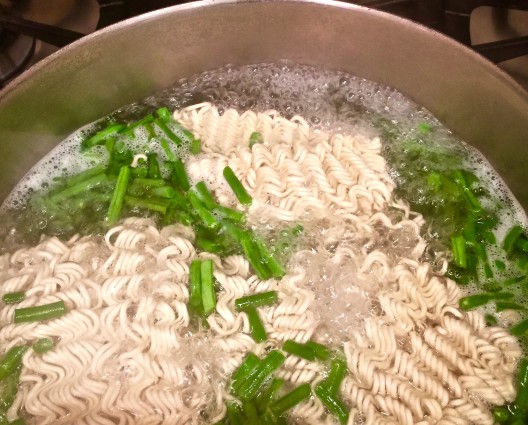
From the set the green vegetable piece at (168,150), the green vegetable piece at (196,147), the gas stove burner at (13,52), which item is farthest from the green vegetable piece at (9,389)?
the gas stove burner at (13,52)

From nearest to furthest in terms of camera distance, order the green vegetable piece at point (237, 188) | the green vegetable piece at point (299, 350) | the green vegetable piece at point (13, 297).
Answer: the green vegetable piece at point (299, 350)
the green vegetable piece at point (13, 297)
the green vegetable piece at point (237, 188)

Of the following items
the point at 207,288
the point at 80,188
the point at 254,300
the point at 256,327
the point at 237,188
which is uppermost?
the point at 80,188

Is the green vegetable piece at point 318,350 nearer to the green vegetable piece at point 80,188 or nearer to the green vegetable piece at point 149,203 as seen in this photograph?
the green vegetable piece at point 149,203

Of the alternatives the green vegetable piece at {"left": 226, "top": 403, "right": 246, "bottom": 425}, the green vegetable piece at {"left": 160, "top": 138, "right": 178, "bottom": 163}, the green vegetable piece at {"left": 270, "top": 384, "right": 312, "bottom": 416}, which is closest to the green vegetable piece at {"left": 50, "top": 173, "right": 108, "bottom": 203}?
the green vegetable piece at {"left": 160, "top": 138, "right": 178, "bottom": 163}

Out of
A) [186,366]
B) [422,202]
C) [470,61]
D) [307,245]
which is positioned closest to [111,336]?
[186,366]

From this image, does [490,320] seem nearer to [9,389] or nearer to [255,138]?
[255,138]

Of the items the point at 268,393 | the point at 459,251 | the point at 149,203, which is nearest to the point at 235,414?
the point at 268,393
